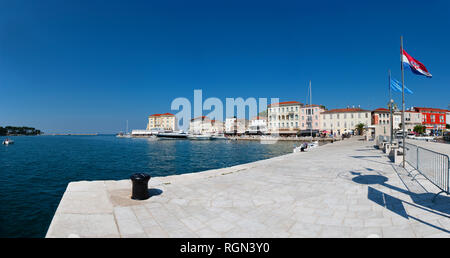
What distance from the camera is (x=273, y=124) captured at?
8819cm

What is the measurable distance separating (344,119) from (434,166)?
263ft

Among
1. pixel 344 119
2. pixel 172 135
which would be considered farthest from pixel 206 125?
pixel 344 119

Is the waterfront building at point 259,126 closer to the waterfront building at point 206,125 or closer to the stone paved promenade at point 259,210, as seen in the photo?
the waterfront building at point 206,125

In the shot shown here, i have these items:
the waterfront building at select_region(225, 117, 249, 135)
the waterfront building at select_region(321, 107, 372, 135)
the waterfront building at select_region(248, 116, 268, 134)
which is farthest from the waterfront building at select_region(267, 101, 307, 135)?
the waterfront building at select_region(225, 117, 249, 135)

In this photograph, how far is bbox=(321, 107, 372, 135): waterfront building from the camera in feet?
252

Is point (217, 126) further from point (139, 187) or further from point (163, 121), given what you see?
point (139, 187)

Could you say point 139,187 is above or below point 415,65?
below

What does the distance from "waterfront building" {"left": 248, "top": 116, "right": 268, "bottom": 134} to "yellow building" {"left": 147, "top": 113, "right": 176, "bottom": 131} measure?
→ 206ft

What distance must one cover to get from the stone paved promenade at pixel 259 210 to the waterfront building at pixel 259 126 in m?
85.9

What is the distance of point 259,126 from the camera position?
97.6 m

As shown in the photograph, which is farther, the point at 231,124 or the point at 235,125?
the point at 231,124

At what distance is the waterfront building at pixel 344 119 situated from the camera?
252 ft

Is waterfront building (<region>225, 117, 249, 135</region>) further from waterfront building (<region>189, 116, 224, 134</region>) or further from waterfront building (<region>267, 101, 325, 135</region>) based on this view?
waterfront building (<region>267, 101, 325, 135</region>)

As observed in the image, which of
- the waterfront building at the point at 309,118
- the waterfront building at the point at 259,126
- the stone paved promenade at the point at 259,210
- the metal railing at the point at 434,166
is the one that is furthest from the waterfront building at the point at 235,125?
the stone paved promenade at the point at 259,210
